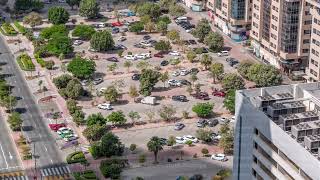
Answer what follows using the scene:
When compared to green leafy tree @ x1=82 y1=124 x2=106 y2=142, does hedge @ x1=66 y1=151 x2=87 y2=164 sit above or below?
below

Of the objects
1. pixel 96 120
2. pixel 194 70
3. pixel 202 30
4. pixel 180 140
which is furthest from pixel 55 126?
pixel 202 30

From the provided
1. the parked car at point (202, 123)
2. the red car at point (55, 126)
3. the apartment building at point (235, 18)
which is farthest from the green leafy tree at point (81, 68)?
the apartment building at point (235, 18)

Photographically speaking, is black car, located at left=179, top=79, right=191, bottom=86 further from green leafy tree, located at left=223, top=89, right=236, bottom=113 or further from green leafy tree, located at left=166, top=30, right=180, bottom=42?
green leafy tree, located at left=166, top=30, right=180, bottom=42

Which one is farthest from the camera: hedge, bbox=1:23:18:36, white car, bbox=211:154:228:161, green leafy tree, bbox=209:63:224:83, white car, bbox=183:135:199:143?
hedge, bbox=1:23:18:36

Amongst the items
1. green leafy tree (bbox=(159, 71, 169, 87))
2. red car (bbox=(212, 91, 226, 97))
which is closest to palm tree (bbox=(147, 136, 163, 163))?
red car (bbox=(212, 91, 226, 97))

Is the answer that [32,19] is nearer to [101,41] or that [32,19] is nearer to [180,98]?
[101,41]

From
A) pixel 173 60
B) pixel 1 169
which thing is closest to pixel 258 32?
pixel 173 60

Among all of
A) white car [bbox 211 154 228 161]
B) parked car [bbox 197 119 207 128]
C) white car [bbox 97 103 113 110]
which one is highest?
white car [bbox 97 103 113 110]
